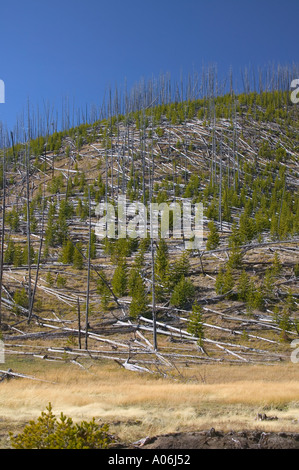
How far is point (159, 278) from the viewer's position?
947 inches

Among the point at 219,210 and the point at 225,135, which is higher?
the point at 225,135

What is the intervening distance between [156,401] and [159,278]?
1392 cm

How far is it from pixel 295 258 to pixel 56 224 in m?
21.4

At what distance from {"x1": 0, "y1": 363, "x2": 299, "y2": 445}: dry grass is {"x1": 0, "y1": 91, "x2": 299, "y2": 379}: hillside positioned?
2.84 metres

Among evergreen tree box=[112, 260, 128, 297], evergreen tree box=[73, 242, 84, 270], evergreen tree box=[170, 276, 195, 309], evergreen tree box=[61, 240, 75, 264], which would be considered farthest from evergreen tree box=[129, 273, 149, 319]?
evergreen tree box=[61, 240, 75, 264]

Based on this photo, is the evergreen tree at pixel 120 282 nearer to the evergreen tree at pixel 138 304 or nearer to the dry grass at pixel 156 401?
the evergreen tree at pixel 138 304

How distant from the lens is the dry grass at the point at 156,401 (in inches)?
334

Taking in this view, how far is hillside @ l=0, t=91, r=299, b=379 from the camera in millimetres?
18625

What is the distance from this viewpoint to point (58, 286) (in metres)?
26.1

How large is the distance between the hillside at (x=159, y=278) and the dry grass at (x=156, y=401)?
284 centimetres

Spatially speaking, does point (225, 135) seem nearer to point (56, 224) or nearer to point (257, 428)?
point (56, 224)

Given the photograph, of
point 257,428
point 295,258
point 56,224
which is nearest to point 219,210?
point 295,258

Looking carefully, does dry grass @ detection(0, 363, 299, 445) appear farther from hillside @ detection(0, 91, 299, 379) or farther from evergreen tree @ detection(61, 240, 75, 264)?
evergreen tree @ detection(61, 240, 75, 264)

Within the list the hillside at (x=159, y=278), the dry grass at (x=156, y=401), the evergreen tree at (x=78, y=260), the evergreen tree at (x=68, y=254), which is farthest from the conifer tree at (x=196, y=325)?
the evergreen tree at (x=68, y=254)
